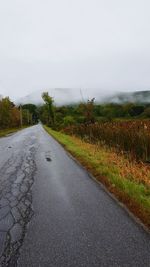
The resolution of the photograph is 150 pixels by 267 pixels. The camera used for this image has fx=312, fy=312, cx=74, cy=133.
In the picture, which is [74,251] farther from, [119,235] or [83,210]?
[83,210]

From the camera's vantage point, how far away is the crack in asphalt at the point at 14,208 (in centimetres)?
450

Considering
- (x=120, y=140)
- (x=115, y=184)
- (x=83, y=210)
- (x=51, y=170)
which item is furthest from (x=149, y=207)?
(x=120, y=140)

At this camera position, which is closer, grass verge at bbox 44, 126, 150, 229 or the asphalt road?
the asphalt road

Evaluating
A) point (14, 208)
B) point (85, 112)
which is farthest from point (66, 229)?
point (85, 112)

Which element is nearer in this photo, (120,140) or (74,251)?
(74,251)

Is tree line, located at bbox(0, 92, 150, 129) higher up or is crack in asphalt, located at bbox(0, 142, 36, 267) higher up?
tree line, located at bbox(0, 92, 150, 129)

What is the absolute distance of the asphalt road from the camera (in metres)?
4.18

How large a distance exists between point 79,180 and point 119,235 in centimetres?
436

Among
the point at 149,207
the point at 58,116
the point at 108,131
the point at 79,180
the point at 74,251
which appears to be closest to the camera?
the point at 74,251

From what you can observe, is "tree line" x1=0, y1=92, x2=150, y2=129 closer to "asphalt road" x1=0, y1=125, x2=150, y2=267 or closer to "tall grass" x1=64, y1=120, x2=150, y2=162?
"tall grass" x1=64, y1=120, x2=150, y2=162

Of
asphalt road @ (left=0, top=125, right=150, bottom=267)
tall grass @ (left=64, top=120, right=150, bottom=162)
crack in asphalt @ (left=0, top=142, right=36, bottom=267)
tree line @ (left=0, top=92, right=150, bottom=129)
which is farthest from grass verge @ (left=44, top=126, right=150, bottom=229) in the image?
tree line @ (left=0, top=92, right=150, bottom=129)

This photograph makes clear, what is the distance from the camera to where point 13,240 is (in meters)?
4.82

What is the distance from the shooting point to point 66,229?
17.2 feet

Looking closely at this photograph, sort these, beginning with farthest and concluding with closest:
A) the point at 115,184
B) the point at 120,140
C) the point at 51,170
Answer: the point at 120,140 → the point at 51,170 → the point at 115,184
